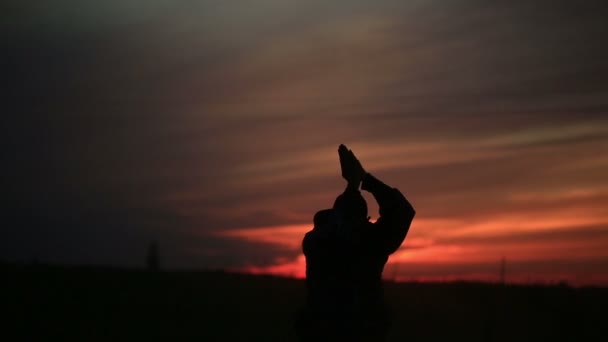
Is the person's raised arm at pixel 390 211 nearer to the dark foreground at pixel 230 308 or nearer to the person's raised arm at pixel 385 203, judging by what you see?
the person's raised arm at pixel 385 203


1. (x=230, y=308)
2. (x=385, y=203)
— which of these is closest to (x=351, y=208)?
(x=385, y=203)

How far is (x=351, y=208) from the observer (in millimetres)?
6387

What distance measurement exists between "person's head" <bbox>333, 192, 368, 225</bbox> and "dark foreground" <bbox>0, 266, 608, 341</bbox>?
16.3 m

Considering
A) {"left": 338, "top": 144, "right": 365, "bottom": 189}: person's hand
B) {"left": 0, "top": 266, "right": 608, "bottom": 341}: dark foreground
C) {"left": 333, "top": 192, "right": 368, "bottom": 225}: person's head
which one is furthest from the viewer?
{"left": 0, "top": 266, "right": 608, "bottom": 341}: dark foreground

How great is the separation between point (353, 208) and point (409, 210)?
0.46 metres

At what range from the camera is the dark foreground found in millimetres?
22609

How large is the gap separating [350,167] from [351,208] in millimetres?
382

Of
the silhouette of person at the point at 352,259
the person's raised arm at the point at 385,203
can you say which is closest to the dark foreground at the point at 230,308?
the silhouette of person at the point at 352,259

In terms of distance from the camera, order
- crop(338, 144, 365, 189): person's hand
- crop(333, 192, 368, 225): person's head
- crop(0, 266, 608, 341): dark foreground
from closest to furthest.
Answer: crop(338, 144, 365, 189): person's hand
crop(333, 192, 368, 225): person's head
crop(0, 266, 608, 341): dark foreground

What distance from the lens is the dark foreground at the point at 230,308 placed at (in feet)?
74.2

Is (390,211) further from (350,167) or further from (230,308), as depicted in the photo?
(230,308)

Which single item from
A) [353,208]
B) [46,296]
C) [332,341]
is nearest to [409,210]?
[353,208]

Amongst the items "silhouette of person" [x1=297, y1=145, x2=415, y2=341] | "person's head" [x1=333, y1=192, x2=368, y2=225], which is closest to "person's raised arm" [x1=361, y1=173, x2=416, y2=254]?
"silhouette of person" [x1=297, y1=145, x2=415, y2=341]

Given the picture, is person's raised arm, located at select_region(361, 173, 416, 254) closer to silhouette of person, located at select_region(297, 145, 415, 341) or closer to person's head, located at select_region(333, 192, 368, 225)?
silhouette of person, located at select_region(297, 145, 415, 341)
